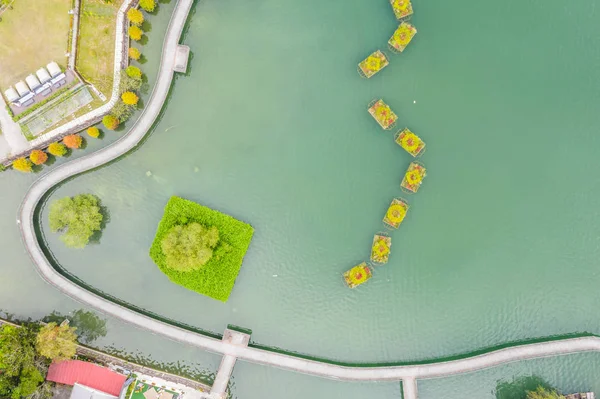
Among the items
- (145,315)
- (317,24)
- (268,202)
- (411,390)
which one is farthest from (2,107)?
(411,390)

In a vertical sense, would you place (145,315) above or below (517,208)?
A: below

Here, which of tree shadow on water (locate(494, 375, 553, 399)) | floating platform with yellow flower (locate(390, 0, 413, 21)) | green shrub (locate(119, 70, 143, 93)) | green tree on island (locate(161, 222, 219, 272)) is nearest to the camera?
green tree on island (locate(161, 222, 219, 272))

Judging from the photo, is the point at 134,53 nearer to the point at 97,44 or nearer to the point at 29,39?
the point at 97,44

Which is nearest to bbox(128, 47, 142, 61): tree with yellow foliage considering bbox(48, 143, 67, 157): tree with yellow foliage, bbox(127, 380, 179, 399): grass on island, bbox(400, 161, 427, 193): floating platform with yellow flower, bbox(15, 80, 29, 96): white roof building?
bbox(15, 80, 29, 96): white roof building

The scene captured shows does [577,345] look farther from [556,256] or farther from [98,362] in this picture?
[98,362]

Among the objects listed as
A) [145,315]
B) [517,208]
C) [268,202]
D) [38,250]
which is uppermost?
[517,208]

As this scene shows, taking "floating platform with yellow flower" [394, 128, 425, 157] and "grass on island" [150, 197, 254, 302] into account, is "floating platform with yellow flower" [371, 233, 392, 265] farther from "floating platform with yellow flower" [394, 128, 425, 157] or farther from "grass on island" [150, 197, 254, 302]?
"grass on island" [150, 197, 254, 302]

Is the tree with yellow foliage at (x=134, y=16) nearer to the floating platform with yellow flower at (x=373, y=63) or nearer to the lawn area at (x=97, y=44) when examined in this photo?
the lawn area at (x=97, y=44)
